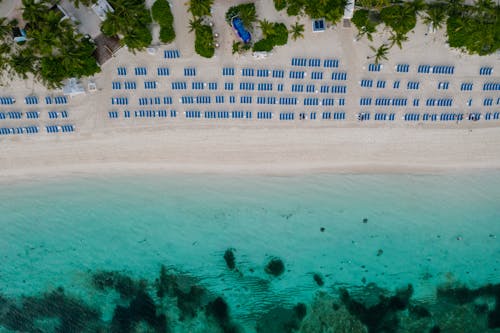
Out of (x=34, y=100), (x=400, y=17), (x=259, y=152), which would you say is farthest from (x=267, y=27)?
(x=34, y=100)

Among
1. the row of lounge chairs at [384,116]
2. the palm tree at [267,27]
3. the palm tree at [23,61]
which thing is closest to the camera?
the palm tree at [23,61]

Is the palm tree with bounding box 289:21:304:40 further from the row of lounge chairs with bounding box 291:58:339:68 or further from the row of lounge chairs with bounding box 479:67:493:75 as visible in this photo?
the row of lounge chairs with bounding box 479:67:493:75

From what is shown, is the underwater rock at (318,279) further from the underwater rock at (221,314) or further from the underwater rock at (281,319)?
the underwater rock at (221,314)

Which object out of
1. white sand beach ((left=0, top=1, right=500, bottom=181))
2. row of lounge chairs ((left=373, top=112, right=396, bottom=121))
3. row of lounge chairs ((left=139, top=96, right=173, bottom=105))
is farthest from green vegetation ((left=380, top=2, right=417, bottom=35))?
row of lounge chairs ((left=139, top=96, right=173, bottom=105))

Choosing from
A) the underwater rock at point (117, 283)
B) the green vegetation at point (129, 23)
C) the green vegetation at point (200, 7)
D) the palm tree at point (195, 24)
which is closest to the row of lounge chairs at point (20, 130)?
the green vegetation at point (129, 23)

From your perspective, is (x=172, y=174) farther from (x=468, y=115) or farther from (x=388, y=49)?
(x=468, y=115)

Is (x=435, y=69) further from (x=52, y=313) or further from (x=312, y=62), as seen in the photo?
(x=52, y=313)
